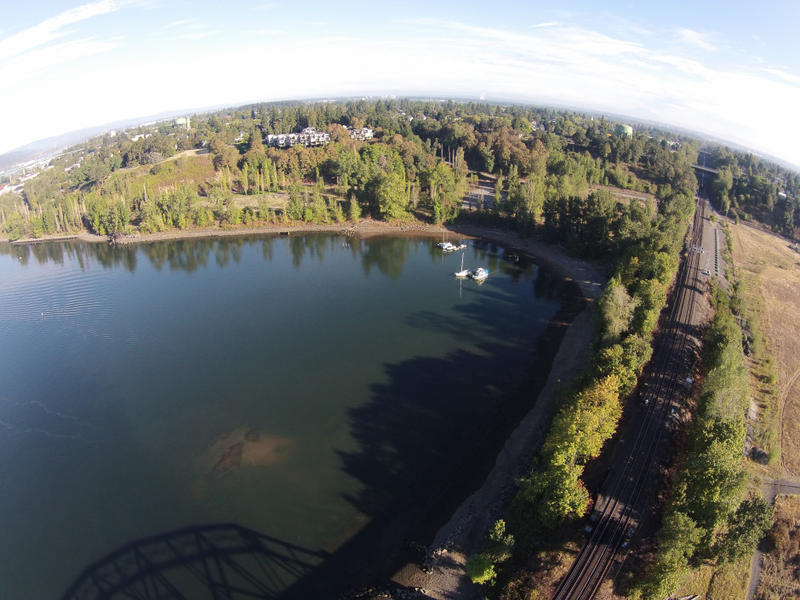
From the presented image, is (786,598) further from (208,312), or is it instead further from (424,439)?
(208,312)

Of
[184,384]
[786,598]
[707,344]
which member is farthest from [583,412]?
[184,384]

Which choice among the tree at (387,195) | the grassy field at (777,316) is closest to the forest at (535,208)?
the tree at (387,195)

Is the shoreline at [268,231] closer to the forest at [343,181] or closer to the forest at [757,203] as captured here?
the forest at [343,181]

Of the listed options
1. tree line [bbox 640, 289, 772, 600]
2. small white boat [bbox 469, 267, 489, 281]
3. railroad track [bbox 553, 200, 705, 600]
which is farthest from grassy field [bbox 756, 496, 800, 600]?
small white boat [bbox 469, 267, 489, 281]

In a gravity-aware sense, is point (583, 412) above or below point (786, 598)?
above

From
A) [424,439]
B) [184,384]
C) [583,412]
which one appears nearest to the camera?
[583,412]

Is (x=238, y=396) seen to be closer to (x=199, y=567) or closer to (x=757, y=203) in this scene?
(x=199, y=567)
